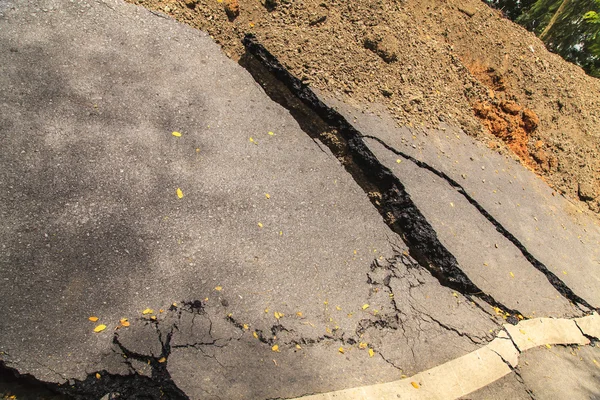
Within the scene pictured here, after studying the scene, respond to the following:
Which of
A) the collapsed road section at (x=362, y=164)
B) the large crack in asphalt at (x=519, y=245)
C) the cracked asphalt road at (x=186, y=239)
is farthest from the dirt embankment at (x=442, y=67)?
the large crack in asphalt at (x=519, y=245)

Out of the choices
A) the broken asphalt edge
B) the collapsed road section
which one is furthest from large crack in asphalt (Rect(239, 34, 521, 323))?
the broken asphalt edge

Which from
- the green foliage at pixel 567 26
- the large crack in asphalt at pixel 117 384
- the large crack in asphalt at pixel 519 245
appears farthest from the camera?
the green foliage at pixel 567 26

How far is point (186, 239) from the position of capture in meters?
3.42

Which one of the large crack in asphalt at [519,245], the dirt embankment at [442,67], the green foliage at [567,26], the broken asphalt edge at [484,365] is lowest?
the broken asphalt edge at [484,365]

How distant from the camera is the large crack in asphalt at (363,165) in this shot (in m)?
4.29

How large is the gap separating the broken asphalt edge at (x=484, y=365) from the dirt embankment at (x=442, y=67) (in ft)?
8.65

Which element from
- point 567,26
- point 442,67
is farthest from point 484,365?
point 567,26

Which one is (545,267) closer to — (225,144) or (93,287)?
(225,144)

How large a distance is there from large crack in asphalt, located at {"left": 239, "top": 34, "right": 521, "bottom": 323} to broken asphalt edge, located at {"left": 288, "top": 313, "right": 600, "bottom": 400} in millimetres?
297

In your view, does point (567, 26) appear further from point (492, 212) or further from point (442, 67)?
point (492, 212)

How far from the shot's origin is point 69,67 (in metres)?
3.81

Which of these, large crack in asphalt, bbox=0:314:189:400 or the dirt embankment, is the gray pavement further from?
large crack in asphalt, bbox=0:314:189:400

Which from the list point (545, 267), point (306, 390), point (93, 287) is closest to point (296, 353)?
point (306, 390)

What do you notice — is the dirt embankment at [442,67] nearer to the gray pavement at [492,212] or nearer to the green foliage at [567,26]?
the gray pavement at [492,212]
